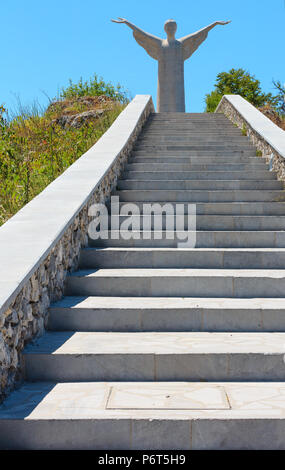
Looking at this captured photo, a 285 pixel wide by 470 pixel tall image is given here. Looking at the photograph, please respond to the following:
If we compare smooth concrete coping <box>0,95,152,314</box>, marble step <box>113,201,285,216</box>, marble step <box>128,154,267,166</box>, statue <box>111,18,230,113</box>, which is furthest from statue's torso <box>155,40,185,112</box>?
marble step <box>113,201,285,216</box>

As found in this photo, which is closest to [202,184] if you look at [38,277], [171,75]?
[38,277]

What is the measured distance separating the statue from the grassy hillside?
277 centimetres

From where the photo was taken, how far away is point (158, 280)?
13.5ft

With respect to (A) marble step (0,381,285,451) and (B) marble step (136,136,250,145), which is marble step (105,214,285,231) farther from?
(B) marble step (136,136,250,145)

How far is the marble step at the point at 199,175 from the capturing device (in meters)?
6.82

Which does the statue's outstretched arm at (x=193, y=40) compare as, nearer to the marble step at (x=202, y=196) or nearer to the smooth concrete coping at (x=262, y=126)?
the smooth concrete coping at (x=262, y=126)

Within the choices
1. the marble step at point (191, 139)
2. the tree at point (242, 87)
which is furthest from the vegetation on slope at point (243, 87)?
the marble step at point (191, 139)

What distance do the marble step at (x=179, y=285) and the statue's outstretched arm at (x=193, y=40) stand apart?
14935 millimetres

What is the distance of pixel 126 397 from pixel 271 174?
16.0 feet

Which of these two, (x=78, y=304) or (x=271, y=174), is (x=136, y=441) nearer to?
(x=78, y=304)

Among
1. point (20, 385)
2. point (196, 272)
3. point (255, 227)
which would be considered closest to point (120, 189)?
point (255, 227)

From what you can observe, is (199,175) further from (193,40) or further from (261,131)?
(193,40)

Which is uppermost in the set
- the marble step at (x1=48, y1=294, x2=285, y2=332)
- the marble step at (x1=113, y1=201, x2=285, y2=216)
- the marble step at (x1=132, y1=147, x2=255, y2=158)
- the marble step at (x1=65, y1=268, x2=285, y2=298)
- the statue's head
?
the statue's head

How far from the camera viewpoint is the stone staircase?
257cm
